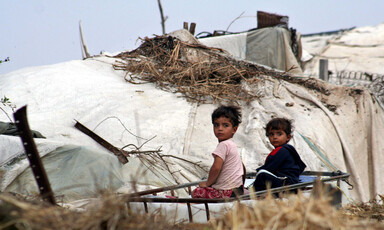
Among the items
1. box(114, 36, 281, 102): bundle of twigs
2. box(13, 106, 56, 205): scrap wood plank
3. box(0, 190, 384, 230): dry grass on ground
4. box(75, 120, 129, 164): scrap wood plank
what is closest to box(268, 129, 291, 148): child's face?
box(75, 120, 129, 164): scrap wood plank

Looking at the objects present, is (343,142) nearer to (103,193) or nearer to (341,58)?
(103,193)

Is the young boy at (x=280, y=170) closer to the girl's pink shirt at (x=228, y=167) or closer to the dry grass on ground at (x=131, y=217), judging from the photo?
the girl's pink shirt at (x=228, y=167)

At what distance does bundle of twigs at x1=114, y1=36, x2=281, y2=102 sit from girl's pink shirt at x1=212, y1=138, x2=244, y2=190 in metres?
3.23

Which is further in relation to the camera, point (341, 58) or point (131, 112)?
point (341, 58)

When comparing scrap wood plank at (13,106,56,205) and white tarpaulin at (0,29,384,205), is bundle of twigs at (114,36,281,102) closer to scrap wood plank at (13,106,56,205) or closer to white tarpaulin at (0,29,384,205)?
white tarpaulin at (0,29,384,205)

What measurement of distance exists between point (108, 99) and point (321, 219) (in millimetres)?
5318

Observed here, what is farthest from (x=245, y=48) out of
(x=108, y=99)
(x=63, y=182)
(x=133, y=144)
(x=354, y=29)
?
(x=354, y=29)

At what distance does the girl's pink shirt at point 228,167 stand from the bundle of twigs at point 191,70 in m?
3.23

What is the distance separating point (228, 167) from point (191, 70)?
3.89m

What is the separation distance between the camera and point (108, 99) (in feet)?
21.8

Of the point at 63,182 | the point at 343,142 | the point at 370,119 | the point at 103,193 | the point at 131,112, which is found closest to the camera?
the point at 103,193

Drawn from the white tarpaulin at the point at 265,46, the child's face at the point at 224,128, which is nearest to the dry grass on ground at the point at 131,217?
the child's face at the point at 224,128

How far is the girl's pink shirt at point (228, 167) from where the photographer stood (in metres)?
3.52

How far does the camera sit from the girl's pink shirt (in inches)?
139
